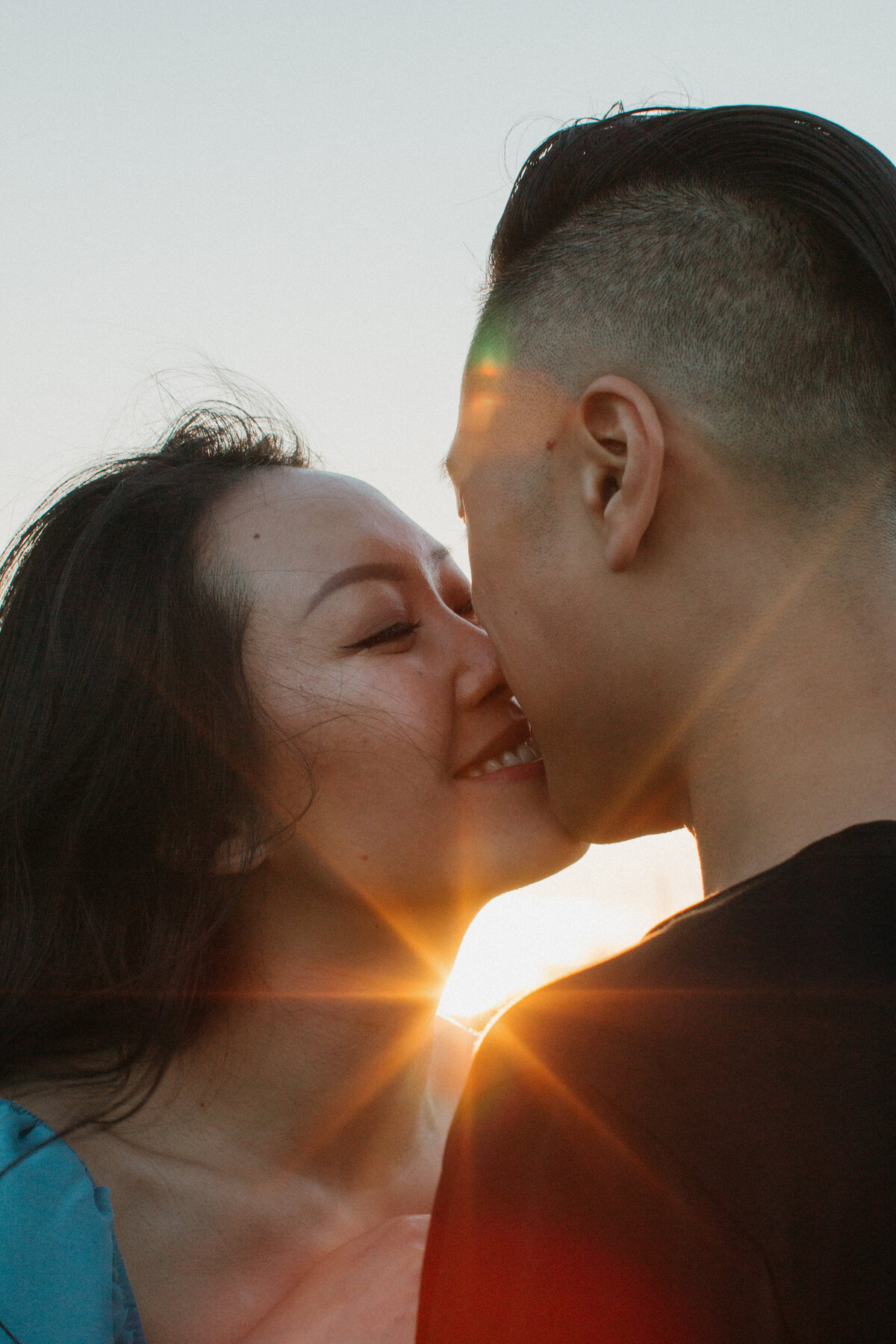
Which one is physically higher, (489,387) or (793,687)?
(489,387)

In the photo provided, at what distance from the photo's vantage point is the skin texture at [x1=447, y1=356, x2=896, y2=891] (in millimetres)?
1590

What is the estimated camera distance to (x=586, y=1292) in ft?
3.82

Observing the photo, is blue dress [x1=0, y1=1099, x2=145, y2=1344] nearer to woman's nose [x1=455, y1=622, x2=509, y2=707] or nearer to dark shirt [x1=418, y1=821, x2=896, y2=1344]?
dark shirt [x1=418, y1=821, x2=896, y2=1344]

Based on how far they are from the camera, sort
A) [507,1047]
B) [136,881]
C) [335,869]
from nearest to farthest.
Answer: [507,1047]
[335,869]
[136,881]

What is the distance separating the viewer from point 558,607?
1.96 meters

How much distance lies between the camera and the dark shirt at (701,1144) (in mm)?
1147

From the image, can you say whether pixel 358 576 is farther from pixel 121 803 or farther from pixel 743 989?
pixel 743 989

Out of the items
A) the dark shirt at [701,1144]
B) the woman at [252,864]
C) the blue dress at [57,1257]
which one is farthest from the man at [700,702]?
the blue dress at [57,1257]

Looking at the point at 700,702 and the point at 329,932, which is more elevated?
the point at 700,702

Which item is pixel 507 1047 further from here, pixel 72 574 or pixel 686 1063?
pixel 72 574

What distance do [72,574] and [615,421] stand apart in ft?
5.60

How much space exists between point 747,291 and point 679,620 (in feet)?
2.16

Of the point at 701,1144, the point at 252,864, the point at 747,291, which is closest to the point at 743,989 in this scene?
the point at 701,1144

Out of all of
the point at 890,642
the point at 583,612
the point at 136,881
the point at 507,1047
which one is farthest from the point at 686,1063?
the point at 136,881
